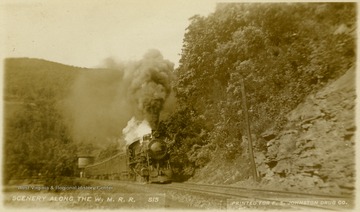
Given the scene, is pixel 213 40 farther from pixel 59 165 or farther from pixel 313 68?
pixel 59 165

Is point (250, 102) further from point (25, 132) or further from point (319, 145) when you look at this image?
point (25, 132)

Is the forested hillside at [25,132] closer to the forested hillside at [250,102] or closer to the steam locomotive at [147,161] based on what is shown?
the forested hillside at [250,102]

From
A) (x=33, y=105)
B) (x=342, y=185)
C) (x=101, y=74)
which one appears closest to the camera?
(x=342, y=185)

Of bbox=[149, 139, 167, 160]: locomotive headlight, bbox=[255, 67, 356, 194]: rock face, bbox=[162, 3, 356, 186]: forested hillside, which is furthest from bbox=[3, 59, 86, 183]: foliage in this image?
bbox=[255, 67, 356, 194]: rock face

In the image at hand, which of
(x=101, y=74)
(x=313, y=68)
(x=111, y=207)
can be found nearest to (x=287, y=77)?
(x=313, y=68)

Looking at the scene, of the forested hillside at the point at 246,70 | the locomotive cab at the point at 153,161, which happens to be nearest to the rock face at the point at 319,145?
the forested hillside at the point at 246,70

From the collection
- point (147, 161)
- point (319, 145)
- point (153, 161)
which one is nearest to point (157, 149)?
point (153, 161)
